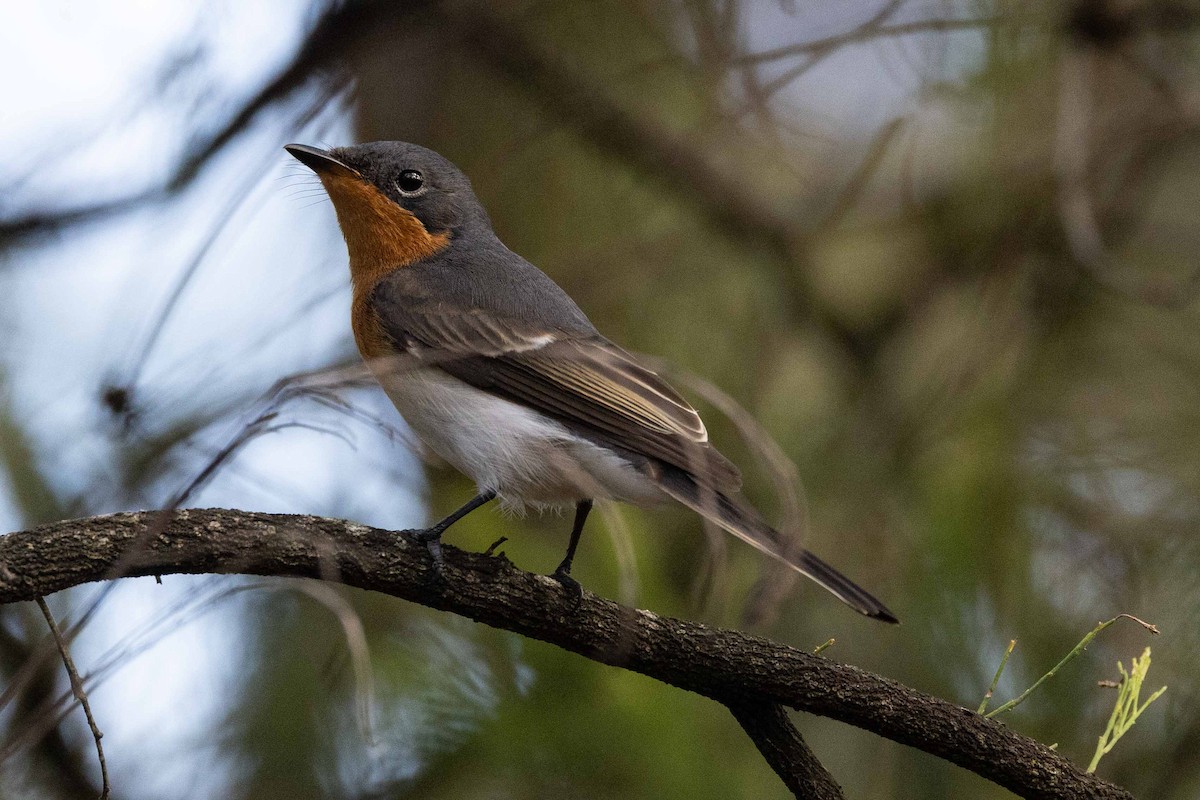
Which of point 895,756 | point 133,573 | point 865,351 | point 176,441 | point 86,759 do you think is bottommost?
point 86,759

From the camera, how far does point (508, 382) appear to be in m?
3.77

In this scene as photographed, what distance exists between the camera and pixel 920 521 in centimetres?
480

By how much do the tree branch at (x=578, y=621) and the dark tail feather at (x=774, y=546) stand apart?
0.34 metres

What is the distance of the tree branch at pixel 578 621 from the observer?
8.20ft

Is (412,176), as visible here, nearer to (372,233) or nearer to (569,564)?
(372,233)

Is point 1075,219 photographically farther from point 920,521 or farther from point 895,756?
point 895,756

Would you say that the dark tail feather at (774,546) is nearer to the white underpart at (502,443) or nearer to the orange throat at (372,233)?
the white underpart at (502,443)

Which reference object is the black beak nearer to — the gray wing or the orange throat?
the orange throat

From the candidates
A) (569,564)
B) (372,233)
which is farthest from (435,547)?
(372,233)

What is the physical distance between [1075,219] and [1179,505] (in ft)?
4.06

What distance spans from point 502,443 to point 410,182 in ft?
4.12

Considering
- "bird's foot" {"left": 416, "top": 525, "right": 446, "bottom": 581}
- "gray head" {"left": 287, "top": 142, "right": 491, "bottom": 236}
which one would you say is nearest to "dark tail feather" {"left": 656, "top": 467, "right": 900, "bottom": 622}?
"bird's foot" {"left": 416, "top": 525, "right": 446, "bottom": 581}

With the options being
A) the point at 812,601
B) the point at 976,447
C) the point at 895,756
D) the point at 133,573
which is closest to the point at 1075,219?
the point at 976,447

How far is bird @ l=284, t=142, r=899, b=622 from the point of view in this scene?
3497 mm
